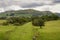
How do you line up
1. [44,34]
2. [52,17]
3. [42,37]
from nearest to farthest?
[42,37], [44,34], [52,17]

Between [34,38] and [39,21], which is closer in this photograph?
[34,38]

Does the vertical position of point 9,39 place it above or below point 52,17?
above

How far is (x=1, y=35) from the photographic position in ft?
182

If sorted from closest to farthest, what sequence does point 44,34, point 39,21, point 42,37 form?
point 42,37, point 44,34, point 39,21

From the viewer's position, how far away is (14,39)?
48.8 m

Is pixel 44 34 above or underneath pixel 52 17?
above

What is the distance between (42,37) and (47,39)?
7.55ft

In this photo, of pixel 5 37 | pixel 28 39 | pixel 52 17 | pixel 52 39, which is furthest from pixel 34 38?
pixel 52 17

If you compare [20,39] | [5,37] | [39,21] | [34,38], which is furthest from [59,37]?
[39,21]

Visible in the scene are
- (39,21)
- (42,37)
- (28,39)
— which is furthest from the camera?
(39,21)

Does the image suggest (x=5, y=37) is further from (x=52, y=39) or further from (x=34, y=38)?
(x=52, y=39)

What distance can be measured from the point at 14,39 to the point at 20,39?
6.35ft

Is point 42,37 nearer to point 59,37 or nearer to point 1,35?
point 59,37

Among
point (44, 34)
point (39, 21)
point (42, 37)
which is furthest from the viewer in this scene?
point (39, 21)
